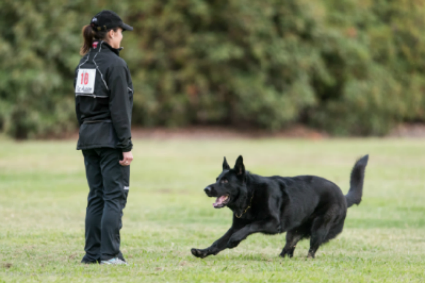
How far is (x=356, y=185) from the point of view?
701cm

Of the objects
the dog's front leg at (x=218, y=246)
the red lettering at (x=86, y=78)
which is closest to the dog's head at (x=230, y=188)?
the dog's front leg at (x=218, y=246)

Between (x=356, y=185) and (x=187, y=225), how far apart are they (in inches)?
108

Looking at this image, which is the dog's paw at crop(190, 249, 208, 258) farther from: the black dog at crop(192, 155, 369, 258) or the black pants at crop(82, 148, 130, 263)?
the black pants at crop(82, 148, 130, 263)

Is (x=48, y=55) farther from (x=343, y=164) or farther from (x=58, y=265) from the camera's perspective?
(x=58, y=265)

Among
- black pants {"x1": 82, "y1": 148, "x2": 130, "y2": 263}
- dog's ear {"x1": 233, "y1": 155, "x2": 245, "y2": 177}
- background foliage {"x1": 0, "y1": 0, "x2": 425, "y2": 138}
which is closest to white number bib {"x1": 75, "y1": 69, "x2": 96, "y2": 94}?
black pants {"x1": 82, "y1": 148, "x2": 130, "y2": 263}

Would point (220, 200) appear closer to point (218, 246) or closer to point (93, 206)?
point (218, 246)

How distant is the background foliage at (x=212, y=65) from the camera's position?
85.6 feet

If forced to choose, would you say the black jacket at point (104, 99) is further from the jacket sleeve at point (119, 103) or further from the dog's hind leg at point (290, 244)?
the dog's hind leg at point (290, 244)

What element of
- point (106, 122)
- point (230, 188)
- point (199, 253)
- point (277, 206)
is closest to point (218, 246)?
point (199, 253)

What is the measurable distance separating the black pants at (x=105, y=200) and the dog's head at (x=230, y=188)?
0.99 metres

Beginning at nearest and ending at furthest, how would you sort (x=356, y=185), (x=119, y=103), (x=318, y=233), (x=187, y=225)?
(x=119, y=103) < (x=318, y=233) < (x=356, y=185) < (x=187, y=225)

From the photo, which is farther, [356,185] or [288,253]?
[356,185]

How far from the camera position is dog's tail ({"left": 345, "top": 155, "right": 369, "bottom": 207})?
6.93 m

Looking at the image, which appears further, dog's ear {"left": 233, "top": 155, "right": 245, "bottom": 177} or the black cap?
dog's ear {"left": 233, "top": 155, "right": 245, "bottom": 177}
